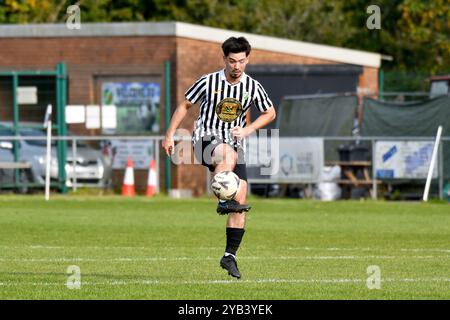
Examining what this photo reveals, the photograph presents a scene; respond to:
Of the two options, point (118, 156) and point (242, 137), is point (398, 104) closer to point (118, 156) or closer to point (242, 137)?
point (118, 156)

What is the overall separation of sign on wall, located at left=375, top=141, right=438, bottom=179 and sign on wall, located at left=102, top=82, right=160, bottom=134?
7266mm

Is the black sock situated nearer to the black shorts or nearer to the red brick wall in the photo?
the black shorts

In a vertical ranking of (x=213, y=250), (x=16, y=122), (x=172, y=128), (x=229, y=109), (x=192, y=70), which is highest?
(x=192, y=70)

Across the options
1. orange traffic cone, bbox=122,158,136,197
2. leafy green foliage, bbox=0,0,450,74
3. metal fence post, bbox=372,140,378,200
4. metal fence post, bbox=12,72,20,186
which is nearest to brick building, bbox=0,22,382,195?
metal fence post, bbox=12,72,20,186

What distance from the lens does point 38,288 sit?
1134cm

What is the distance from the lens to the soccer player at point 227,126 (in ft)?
40.9

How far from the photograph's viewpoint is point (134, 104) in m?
34.3

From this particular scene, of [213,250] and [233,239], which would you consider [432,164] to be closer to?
[213,250]

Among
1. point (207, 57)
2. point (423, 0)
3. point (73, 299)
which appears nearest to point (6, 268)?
point (73, 299)

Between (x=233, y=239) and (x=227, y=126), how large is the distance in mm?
1047

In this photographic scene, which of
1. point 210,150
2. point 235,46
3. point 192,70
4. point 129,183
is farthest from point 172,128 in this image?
point 192,70

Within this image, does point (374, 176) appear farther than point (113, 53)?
No

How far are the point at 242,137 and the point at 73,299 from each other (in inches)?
106

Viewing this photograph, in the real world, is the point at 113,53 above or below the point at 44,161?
above
